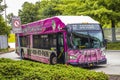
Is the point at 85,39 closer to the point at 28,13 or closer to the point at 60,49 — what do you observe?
the point at 60,49

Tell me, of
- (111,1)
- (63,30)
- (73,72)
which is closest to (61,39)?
(63,30)

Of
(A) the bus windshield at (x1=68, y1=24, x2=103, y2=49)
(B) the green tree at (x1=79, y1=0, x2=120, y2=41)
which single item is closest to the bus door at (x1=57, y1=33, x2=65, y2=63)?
(A) the bus windshield at (x1=68, y1=24, x2=103, y2=49)

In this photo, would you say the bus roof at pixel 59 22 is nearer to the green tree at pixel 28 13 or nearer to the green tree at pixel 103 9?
the green tree at pixel 103 9

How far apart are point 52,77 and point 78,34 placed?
1080 cm

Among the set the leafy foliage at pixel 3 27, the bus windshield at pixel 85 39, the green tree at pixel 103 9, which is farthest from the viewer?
the leafy foliage at pixel 3 27

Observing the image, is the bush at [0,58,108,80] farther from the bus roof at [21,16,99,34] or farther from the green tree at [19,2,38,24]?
the green tree at [19,2,38,24]

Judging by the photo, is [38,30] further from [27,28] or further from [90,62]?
[90,62]

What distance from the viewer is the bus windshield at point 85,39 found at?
18.5 m

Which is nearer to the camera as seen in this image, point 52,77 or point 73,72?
point 52,77

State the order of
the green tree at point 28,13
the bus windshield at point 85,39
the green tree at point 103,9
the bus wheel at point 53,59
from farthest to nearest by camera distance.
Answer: the green tree at point 28,13 < the green tree at point 103,9 < the bus wheel at point 53,59 < the bus windshield at point 85,39

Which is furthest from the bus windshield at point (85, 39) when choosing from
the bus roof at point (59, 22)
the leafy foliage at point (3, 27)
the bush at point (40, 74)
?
the leafy foliage at point (3, 27)

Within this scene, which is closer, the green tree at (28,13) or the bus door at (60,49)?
the bus door at (60,49)

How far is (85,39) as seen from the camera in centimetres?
1878

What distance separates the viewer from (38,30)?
2369cm
